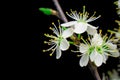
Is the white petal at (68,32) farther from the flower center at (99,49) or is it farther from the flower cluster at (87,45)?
the flower center at (99,49)

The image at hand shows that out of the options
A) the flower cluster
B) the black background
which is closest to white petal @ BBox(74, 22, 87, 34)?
the flower cluster

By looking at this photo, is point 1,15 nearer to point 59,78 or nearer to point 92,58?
point 59,78

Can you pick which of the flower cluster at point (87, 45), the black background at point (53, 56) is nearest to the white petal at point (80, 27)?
the flower cluster at point (87, 45)

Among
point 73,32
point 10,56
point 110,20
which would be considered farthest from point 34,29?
point 73,32

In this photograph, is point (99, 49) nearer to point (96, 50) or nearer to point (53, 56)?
point (96, 50)

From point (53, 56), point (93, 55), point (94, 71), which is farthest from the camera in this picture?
point (53, 56)

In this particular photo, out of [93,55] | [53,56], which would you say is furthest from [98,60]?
[53,56]
